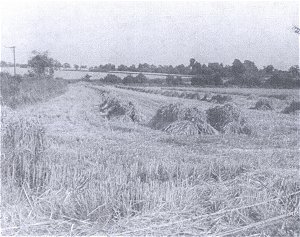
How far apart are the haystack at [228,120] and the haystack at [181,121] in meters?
0.60

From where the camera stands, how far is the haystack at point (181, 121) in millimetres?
14681

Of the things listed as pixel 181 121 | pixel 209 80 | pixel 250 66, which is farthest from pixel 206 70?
pixel 181 121

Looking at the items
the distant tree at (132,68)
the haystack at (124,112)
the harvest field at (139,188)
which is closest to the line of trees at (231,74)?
the distant tree at (132,68)

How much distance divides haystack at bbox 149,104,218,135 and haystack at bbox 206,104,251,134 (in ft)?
1.98

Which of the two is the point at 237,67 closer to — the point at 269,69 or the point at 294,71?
the point at 269,69

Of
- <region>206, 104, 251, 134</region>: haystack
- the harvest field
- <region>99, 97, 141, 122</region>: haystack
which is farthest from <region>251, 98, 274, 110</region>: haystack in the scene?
the harvest field

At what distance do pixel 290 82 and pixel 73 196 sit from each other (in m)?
51.9

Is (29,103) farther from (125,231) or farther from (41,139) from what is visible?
(125,231)

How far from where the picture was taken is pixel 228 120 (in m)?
15.6

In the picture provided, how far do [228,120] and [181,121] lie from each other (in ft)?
5.74

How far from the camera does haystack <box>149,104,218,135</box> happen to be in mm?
14681

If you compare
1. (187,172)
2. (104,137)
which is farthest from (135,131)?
(187,172)

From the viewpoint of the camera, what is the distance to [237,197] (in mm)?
6359

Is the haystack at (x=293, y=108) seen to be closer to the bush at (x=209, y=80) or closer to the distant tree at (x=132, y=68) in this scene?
the bush at (x=209, y=80)
